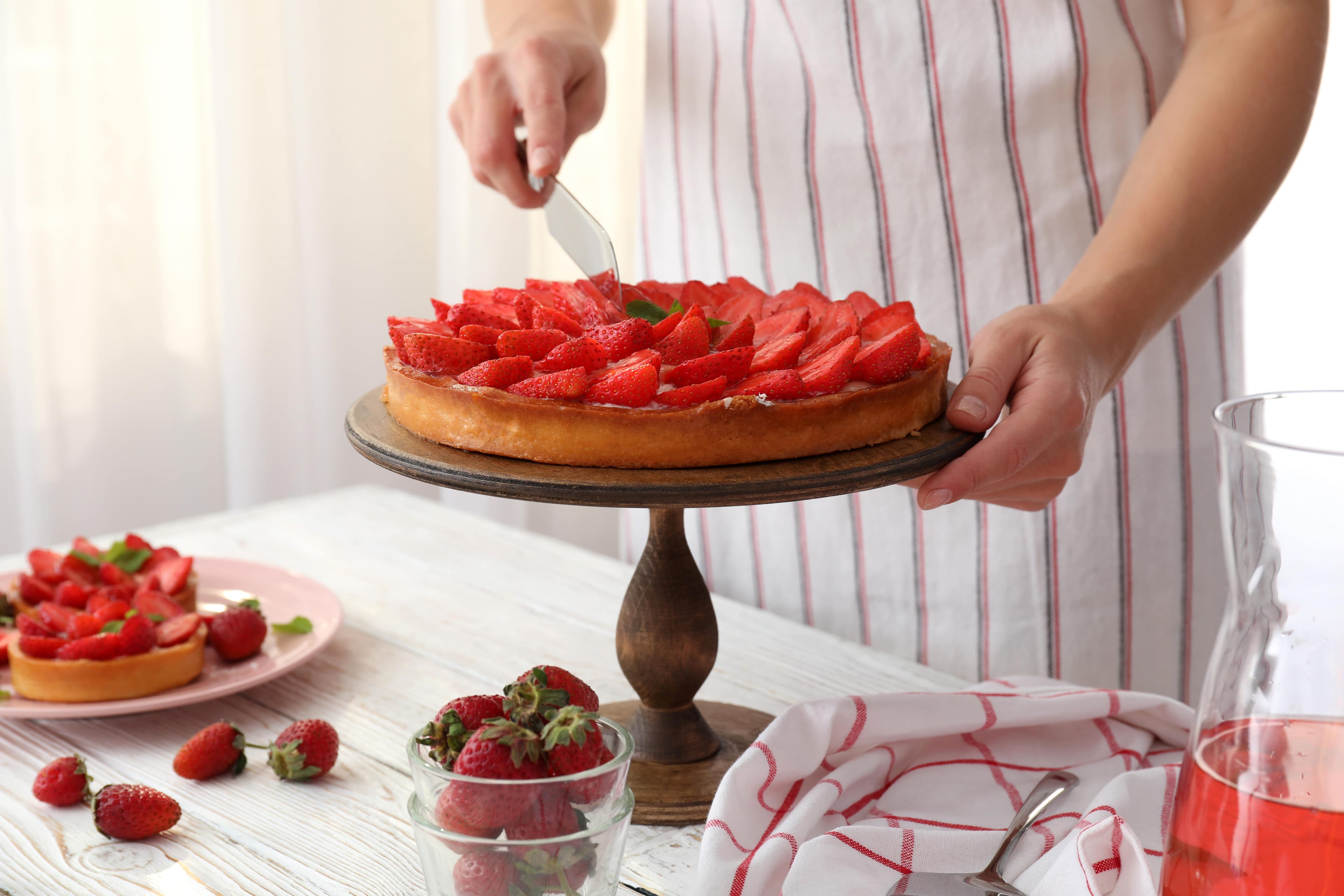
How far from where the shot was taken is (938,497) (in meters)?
0.92

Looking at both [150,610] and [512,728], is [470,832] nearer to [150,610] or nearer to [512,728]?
[512,728]

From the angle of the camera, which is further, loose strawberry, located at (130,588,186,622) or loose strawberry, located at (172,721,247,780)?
loose strawberry, located at (130,588,186,622)

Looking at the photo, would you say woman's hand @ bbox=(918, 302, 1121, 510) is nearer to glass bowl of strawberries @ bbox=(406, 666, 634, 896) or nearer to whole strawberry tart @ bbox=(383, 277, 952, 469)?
whole strawberry tart @ bbox=(383, 277, 952, 469)

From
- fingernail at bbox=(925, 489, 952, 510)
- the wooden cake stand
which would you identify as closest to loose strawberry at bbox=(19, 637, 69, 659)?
the wooden cake stand

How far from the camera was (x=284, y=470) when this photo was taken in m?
2.92

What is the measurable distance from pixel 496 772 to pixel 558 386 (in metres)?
0.32

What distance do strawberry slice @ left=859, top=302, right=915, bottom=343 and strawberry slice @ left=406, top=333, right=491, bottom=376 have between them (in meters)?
0.35

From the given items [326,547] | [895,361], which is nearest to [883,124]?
[895,361]

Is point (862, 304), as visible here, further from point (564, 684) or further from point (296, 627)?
point (296, 627)

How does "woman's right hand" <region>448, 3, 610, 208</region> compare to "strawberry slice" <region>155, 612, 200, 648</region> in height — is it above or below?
above

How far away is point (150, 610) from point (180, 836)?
38 centimetres

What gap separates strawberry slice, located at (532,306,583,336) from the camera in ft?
3.39

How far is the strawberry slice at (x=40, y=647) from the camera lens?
3.70 ft

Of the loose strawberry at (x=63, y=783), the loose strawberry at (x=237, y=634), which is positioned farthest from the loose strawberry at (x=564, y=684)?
the loose strawberry at (x=237, y=634)
